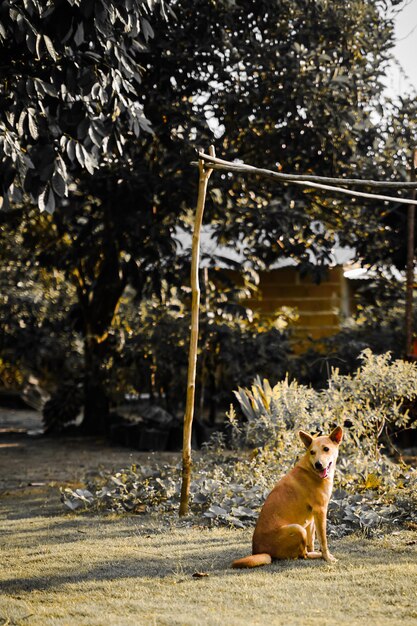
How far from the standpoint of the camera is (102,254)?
502 inches

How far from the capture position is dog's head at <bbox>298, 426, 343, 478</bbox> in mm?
5102

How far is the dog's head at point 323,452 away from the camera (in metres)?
5.10

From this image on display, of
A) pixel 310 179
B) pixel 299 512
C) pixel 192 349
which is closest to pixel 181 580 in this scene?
pixel 299 512

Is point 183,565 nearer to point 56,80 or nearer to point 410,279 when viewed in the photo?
point 56,80

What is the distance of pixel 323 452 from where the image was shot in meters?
5.16

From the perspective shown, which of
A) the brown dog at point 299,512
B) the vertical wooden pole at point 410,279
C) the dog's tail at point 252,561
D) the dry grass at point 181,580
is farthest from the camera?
the vertical wooden pole at point 410,279

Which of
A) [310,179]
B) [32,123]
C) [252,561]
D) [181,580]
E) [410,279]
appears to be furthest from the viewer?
[410,279]

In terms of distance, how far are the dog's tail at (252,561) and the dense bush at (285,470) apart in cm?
109

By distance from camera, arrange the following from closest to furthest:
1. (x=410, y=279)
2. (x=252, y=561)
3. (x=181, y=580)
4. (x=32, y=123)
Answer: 1. (x=181, y=580)
2. (x=252, y=561)
3. (x=32, y=123)
4. (x=410, y=279)

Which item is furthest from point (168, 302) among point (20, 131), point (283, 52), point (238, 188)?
point (20, 131)

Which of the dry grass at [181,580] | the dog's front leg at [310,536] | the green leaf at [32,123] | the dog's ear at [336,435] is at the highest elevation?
the green leaf at [32,123]

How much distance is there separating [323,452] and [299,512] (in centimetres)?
39

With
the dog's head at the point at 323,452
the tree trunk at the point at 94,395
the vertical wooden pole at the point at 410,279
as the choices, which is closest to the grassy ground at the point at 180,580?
the dog's head at the point at 323,452

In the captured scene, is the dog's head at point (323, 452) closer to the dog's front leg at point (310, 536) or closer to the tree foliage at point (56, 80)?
the dog's front leg at point (310, 536)
